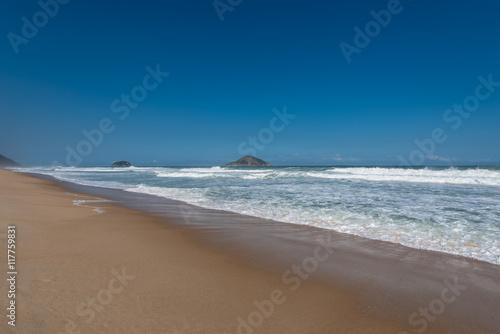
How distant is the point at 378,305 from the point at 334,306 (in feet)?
1.82

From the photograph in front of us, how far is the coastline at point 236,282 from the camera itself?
2512mm

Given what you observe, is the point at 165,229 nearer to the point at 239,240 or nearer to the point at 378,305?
the point at 239,240

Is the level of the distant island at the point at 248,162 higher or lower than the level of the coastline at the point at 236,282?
higher

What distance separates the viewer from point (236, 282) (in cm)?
344

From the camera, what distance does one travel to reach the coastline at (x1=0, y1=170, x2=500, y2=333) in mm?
2512

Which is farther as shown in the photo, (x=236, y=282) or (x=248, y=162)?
(x=248, y=162)

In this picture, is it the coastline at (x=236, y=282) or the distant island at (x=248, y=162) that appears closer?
the coastline at (x=236, y=282)

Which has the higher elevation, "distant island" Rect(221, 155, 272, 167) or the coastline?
"distant island" Rect(221, 155, 272, 167)

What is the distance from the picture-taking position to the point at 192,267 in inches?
151

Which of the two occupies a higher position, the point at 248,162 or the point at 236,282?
the point at 248,162

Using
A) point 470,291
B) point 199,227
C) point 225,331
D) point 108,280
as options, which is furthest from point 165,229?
point 470,291

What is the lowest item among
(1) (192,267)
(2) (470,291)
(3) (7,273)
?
(2) (470,291)

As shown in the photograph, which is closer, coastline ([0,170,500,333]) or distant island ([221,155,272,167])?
coastline ([0,170,500,333])

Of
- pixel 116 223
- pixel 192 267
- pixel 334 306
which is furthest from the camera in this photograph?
pixel 116 223
